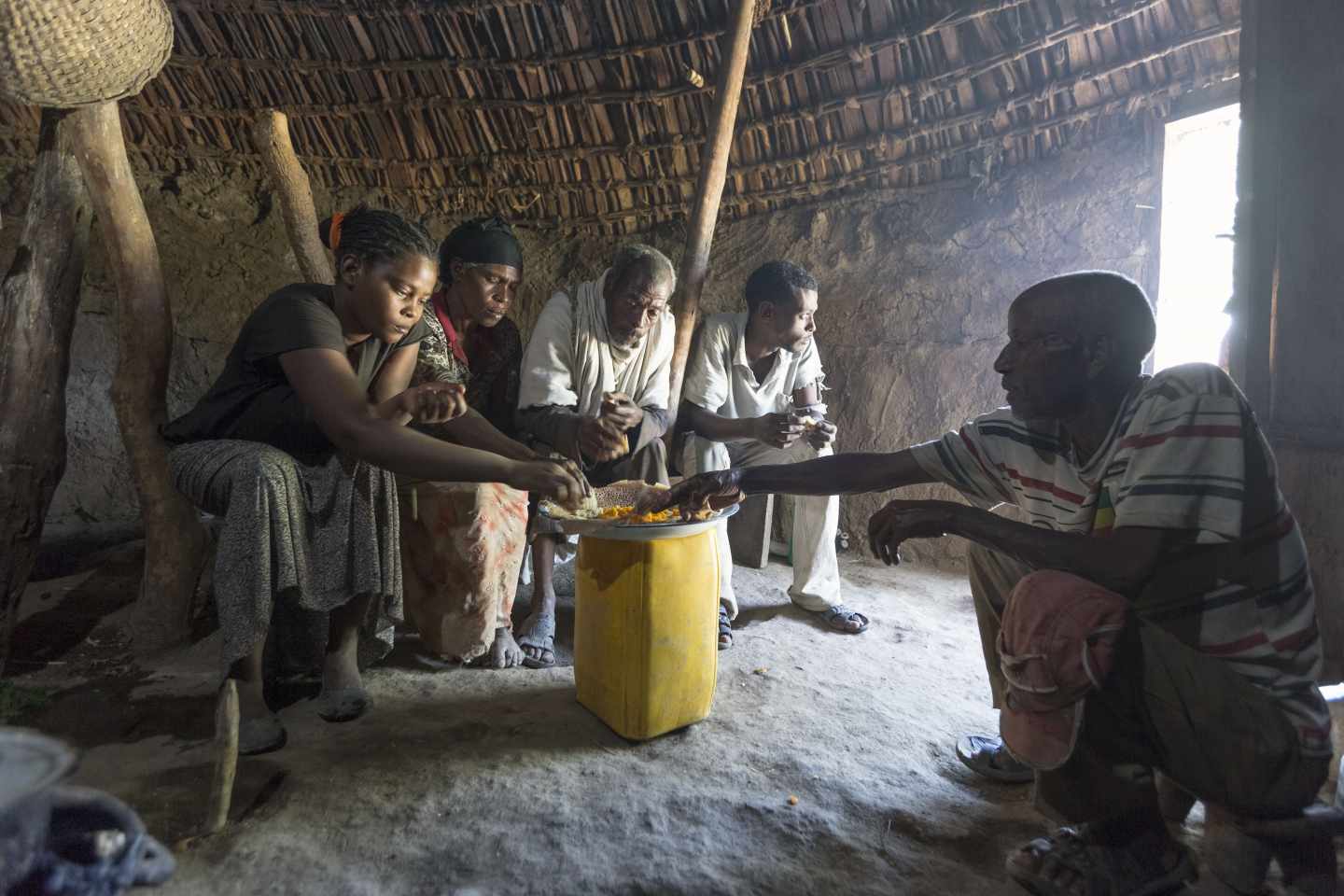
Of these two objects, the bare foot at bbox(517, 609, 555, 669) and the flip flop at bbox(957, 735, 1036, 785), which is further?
the bare foot at bbox(517, 609, 555, 669)

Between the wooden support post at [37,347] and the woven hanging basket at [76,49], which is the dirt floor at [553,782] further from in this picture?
the woven hanging basket at [76,49]

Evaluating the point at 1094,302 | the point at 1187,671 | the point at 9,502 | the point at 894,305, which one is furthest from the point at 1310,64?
the point at 9,502

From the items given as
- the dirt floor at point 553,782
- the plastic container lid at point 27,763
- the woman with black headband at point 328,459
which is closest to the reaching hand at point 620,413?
the woman with black headband at point 328,459

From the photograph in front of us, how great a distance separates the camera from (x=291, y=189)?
3.67 metres

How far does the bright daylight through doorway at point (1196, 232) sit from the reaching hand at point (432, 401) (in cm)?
316

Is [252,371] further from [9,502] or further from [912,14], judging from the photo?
[912,14]

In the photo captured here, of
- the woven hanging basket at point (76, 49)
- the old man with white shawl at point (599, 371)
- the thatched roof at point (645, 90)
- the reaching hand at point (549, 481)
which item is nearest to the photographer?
the reaching hand at point (549, 481)

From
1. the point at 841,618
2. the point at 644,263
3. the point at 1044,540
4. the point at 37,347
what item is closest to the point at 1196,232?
the point at 841,618

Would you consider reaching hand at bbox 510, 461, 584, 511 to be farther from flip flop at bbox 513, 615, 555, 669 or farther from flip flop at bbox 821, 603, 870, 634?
flip flop at bbox 821, 603, 870, 634

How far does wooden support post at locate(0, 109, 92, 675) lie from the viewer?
2.60 meters

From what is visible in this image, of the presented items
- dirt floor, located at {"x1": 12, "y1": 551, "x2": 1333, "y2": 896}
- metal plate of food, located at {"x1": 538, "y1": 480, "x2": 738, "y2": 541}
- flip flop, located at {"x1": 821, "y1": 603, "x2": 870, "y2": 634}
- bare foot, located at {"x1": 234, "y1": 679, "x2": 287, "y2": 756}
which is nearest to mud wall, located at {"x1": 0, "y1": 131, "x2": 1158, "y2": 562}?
flip flop, located at {"x1": 821, "y1": 603, "x2": 870, "y2": 634}

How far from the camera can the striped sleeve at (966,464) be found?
76.4 inches

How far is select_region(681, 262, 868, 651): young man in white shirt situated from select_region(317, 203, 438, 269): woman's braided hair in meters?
1.56

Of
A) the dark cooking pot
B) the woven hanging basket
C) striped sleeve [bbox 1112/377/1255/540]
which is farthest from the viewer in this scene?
the woven hanging basket
